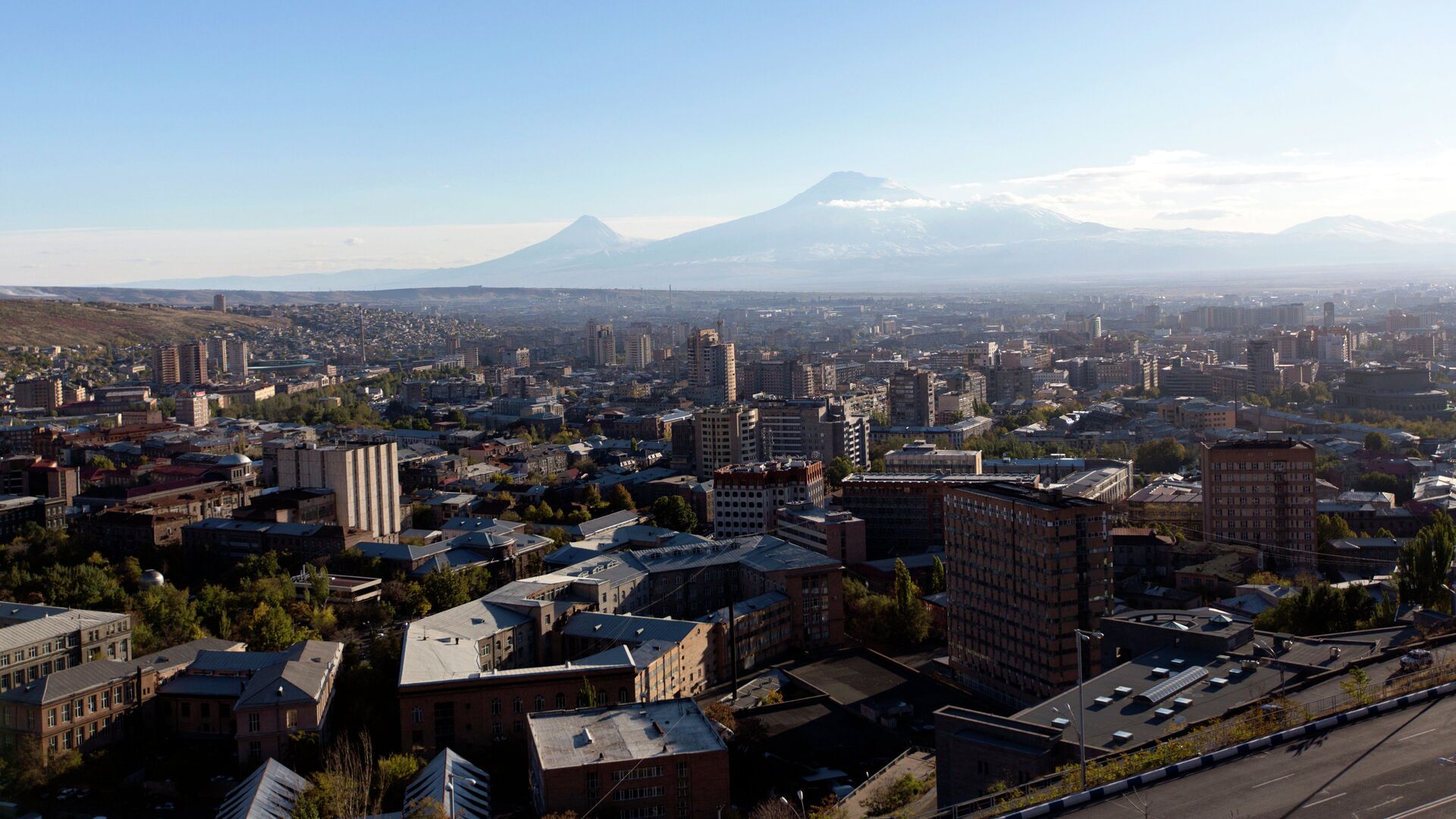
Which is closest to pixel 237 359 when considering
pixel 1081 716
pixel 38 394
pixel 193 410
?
pixel 38 394

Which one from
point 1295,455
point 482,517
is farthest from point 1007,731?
point 482,517

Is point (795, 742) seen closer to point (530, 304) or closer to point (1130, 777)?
point (1130, 777)

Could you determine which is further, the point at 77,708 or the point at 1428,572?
the point at 1428,572

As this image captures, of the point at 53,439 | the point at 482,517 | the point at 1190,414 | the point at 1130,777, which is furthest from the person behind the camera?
the point at 1190,414

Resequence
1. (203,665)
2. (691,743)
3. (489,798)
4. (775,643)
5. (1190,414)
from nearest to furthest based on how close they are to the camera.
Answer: (691,743)
(489,798)
(203,665)
(775,643)
(1190,414)

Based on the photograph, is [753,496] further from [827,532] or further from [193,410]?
[193,410]

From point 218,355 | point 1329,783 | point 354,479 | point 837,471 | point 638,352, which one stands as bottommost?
point 837,471

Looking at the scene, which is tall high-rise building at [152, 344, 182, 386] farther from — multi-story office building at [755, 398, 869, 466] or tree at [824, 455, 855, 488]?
tree at [824, 455, 855, 488]

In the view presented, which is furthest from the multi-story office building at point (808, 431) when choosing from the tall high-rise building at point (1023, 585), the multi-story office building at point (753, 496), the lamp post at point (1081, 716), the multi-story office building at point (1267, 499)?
the lamp post at point (1081, 716)
